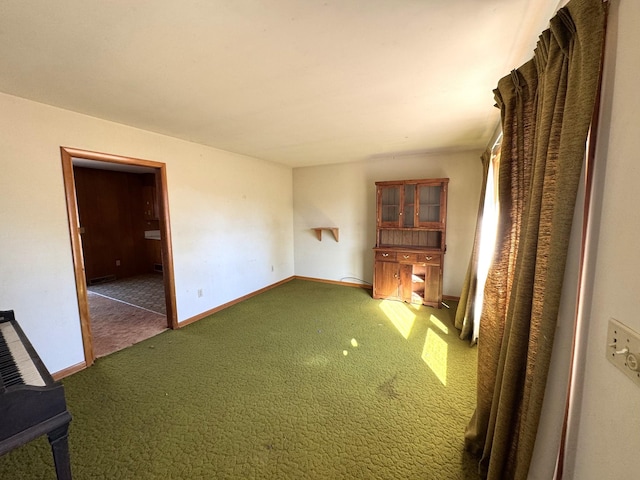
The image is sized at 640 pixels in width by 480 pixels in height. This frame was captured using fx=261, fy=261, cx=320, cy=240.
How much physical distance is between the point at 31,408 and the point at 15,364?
387 millimetres

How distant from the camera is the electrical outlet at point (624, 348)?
1.93 feet

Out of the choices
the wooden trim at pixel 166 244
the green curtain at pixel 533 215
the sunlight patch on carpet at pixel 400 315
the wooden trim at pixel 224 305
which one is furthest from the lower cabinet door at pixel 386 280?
the wooden trim at pixel 166 244

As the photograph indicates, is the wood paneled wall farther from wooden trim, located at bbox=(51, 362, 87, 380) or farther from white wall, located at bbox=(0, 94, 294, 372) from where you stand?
wooden trim, located at bbox=(51, 362, 87, 380)

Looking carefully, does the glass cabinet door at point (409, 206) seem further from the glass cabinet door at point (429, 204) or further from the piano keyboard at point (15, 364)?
the piano keyboard at point (15, 364)

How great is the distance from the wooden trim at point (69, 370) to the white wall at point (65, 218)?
0.16 feet

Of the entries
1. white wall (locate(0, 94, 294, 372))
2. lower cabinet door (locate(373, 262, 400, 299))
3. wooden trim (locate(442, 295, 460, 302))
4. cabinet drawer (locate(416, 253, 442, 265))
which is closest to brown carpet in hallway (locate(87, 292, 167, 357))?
white wall (locate(0, 94, 294, 372))

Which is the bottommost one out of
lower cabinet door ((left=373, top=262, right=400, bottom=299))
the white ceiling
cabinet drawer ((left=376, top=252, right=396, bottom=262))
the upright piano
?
lower cabinet door ((left=373, top=262, right=400, bottom=299))

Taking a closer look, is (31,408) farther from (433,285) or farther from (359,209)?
(359,209)

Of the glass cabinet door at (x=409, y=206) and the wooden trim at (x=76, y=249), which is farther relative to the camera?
the glass cabinet door at (x=409, y=206)

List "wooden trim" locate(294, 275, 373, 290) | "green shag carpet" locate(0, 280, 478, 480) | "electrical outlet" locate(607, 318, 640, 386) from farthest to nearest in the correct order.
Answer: "wooden trim" locate(294, 275, 373, 290) < "green shag carpet" locate(0, 280, 478, 480) < "electrical outlet" locate(607, 318, 640, 386)

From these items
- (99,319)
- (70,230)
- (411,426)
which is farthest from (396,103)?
(99,319)

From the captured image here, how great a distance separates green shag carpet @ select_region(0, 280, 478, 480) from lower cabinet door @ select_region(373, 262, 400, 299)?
0.86 meters

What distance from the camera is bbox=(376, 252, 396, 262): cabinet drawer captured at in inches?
152

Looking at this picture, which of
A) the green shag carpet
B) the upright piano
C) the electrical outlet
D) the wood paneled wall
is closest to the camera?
the electrical outlet
